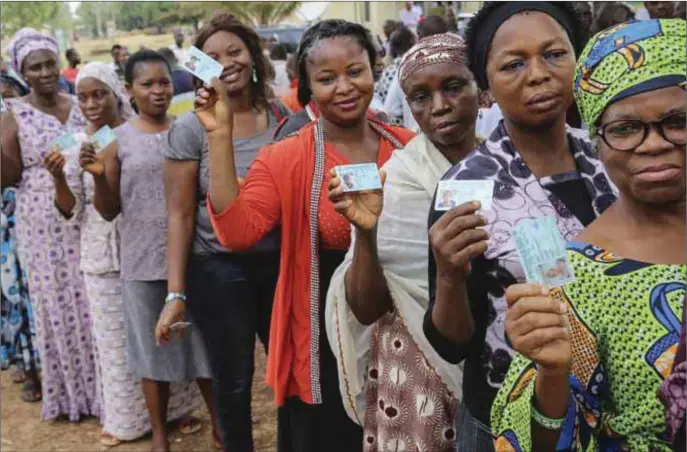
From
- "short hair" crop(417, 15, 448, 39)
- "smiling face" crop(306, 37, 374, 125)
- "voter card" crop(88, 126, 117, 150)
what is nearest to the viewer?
"smiling face" crop(306, 37, 374, 125)

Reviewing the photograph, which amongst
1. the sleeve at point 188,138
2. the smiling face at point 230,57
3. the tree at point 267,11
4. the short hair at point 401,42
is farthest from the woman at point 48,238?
the tree at point 267,11

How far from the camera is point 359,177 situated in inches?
82.6

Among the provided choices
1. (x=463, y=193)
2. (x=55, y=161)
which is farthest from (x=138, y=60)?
(x=463, y=193)

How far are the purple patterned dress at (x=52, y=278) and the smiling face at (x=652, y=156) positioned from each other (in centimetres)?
367

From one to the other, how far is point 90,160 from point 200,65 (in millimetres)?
1170

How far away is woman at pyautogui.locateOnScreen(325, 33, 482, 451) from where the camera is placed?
7.31ft

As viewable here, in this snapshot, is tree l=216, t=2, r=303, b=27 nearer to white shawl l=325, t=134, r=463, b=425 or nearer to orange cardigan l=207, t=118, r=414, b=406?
orange cardigan l=207, t=118, r=414, b=406

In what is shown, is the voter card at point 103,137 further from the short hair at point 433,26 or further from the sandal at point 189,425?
the short hair at point 433,26

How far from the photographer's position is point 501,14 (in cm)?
196

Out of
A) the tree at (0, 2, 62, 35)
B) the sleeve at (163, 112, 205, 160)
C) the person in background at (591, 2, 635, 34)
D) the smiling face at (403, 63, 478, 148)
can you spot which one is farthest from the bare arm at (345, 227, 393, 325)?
the tree at (0, 2, 62, 35)

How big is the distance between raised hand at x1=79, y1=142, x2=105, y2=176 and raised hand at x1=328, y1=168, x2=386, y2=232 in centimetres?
202

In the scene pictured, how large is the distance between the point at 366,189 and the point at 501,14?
0.57 m

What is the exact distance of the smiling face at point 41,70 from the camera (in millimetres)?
4562

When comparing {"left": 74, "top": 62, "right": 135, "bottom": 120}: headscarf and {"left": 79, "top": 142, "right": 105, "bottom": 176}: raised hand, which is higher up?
{"left": 74, "top": 62, "right": 135, "bottom": 120}: headscarf
